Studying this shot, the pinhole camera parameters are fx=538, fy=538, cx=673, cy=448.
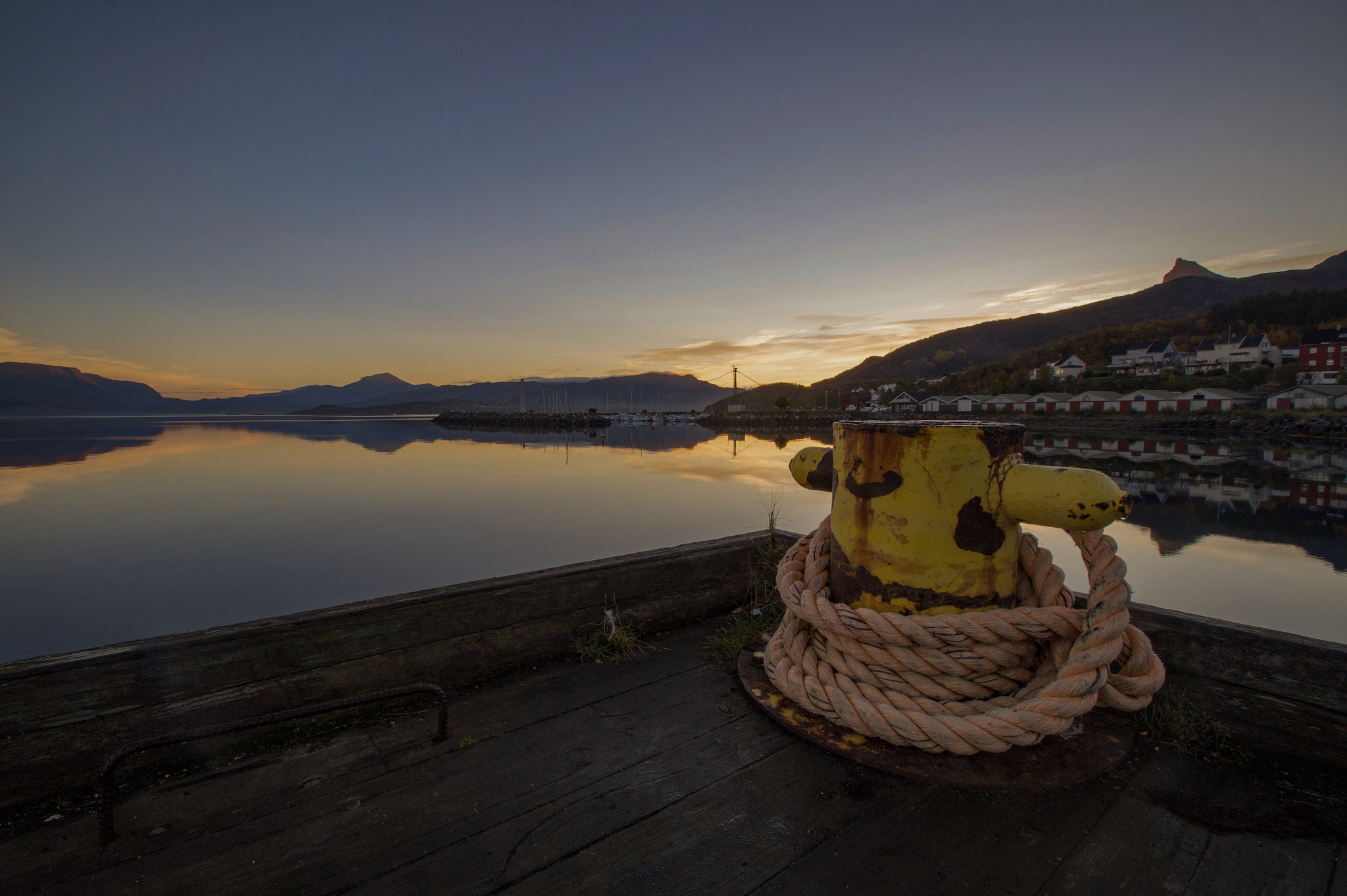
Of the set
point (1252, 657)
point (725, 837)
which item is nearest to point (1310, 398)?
point (1252, 657)

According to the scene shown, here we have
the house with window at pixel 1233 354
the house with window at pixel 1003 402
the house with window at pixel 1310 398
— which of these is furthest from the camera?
the house with window at pixel 1233 354

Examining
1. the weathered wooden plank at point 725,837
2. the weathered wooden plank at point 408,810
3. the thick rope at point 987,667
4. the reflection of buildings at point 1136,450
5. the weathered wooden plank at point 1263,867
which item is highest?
the thick rope at point 987,667

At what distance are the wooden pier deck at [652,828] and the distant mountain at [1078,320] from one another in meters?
148

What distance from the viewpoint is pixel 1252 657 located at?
5.37ft

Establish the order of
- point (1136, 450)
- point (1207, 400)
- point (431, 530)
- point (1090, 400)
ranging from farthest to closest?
point (1090, 400)
point (1207, 400)
point (1136, 450)
point (431, 530)

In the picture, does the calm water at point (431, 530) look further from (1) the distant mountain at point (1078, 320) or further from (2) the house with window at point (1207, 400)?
(1) the distant mountain at point (1078, 320)

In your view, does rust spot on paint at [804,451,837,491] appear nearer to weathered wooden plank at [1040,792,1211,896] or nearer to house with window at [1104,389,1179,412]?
weathered wooden plank at [1040,792,1211,896]

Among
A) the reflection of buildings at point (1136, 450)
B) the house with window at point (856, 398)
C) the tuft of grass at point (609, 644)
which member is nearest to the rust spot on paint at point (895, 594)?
the tuft of grass at point (609, 644)

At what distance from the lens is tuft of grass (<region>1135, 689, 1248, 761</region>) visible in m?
1.58

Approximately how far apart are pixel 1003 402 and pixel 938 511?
80585 mm

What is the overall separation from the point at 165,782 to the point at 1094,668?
2.57 metres

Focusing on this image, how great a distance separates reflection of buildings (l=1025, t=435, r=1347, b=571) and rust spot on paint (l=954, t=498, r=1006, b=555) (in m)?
5.78

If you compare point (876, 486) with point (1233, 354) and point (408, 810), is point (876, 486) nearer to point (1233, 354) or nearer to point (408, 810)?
point (408, 810)

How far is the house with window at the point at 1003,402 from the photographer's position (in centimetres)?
6988
